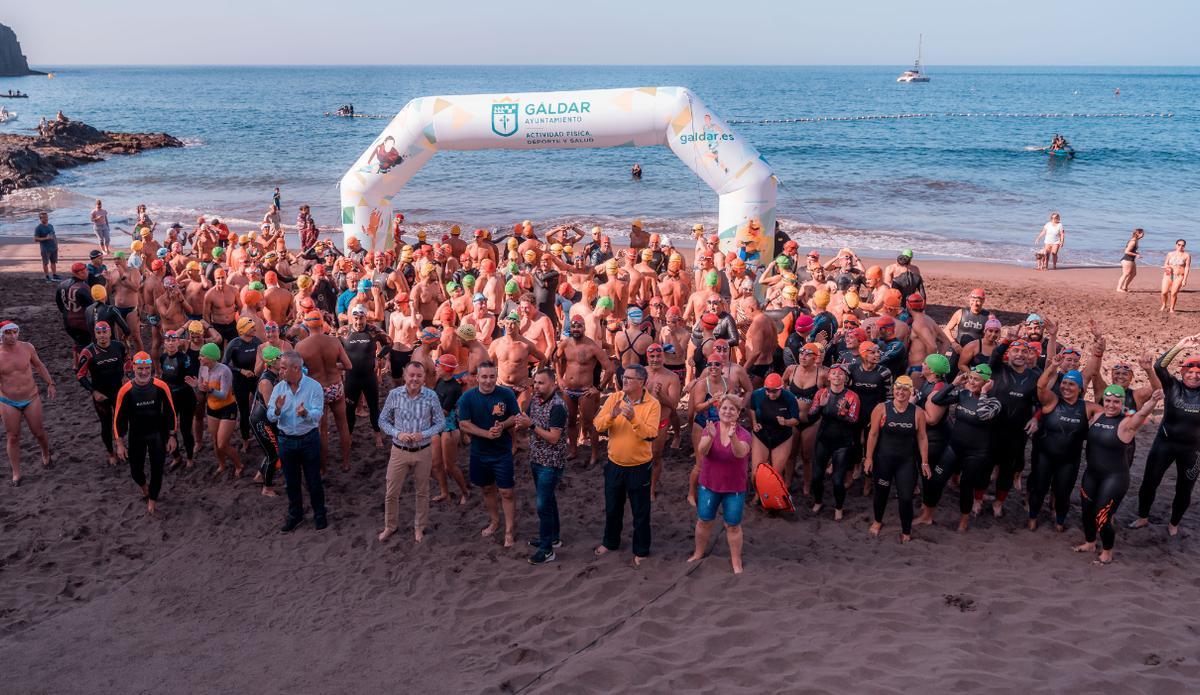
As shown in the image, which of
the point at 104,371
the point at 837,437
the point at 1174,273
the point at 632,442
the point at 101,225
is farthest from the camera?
the point at 101,225

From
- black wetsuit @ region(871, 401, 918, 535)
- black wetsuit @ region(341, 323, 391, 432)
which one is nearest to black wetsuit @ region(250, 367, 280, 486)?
black wetsuit @ region(341, 323, 391, 432)

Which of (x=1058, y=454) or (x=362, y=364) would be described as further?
(x=362, y=364)

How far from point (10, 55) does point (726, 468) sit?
210 m

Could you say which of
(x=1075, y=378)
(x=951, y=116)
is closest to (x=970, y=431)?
(x=1075, y=378)

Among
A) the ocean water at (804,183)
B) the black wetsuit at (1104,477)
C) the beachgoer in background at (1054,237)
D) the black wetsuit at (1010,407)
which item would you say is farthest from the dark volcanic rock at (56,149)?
the black wetsuit at (1104,477)

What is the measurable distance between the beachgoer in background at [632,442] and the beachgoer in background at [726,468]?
424 millimetres

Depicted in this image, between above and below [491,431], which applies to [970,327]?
above

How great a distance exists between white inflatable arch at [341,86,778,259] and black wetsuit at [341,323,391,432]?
538 cm

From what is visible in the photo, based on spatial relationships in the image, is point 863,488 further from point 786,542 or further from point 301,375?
point 301,375

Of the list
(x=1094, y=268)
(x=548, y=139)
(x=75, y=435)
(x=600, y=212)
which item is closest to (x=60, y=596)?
(x=75, y=435)

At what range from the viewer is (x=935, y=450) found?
6.98 m

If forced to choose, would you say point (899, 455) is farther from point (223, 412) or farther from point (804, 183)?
point (804, 183)

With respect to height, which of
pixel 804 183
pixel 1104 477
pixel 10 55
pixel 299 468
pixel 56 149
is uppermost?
pixel 10 55

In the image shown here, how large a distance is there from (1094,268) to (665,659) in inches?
683
